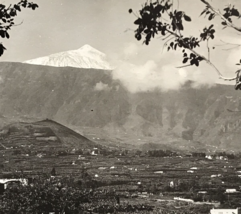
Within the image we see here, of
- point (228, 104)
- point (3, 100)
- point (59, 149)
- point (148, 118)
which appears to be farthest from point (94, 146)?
point (228, 104)

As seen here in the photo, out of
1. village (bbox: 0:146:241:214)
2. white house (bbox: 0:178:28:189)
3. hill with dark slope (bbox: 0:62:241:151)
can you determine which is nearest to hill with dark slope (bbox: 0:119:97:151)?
hill with dark slope (bbox: 0:62:241:151)

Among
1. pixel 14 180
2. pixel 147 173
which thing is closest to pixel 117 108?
pixel 147 173

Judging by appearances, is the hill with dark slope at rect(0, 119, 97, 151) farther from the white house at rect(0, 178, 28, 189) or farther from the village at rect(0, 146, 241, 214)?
the white house at rect(0, 178, 28, 189)

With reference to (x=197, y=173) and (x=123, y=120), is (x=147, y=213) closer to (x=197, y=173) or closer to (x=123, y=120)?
(x=197, y=173)

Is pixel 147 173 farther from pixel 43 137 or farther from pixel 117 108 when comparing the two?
pixel 43 137

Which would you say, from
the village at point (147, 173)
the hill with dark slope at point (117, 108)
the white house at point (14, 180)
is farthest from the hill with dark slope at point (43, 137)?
the white house at point (14, 180)

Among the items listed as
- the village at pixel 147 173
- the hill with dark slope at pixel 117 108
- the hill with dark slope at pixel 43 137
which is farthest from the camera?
the hill with dark slope at pixel 43 137

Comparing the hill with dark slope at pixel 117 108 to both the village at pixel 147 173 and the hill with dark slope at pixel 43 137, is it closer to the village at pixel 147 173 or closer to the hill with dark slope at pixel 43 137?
the hill with dark slope at pixel 43 137

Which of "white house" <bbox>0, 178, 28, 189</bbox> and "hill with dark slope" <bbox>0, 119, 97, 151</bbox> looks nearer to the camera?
"white house" <bbox>0, 178, 28, 189</bbox>
